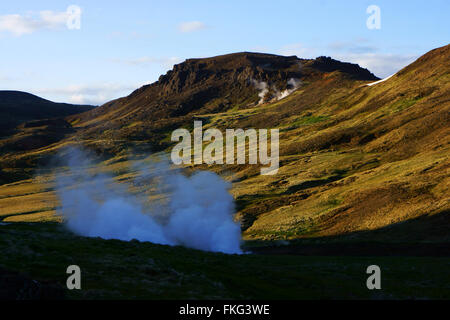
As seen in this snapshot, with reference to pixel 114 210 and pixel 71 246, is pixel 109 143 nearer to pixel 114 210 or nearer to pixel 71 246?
pixel 114 210

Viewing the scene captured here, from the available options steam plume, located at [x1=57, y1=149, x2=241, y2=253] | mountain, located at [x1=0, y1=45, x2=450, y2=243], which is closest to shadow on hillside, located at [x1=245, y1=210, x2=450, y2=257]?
mountain, located at [x1=0, y1=45, x2=450, y2=243]

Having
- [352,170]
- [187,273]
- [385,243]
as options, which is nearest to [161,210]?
[352,170]

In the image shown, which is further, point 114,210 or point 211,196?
point 211,196

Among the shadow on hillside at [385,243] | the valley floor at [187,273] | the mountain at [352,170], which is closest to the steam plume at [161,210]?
the mountain at [352,170]

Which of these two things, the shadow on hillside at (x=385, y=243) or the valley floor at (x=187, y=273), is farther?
the shadow on hillside at (x=385, y=243)

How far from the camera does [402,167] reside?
96562 mm

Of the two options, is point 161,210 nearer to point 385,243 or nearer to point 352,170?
point 352,170

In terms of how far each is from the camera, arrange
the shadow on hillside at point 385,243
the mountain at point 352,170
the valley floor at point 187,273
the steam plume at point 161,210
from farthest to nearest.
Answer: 1. the steam plume at point 161,210
2. the mountain at point 352,170
3. the shadow on hillside at point 385,243
4. the valley floor at point 187,273

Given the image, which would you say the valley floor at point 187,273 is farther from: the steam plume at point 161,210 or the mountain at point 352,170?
the steam plume at point 161,210

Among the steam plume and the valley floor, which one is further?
the steam plume

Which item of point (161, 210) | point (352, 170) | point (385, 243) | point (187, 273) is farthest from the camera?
point (352, 170)

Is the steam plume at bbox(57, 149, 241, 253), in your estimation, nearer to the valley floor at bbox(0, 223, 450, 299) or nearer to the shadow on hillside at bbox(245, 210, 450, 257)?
the shadow on hillside at bbox(245, 210, 450, 257)
